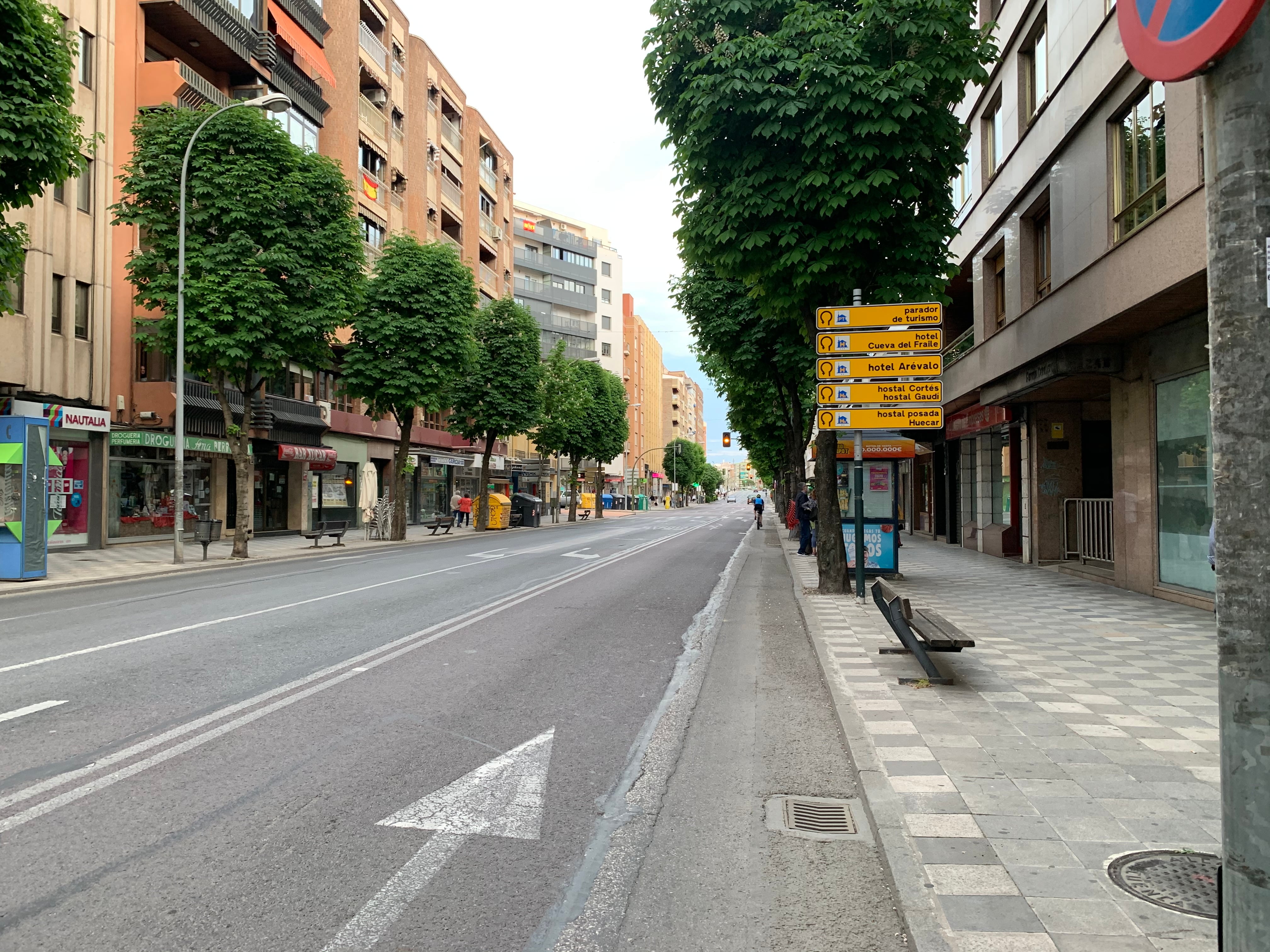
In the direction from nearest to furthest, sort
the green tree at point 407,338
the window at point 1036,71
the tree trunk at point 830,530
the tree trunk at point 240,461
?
1. the tree trunk at point 830,530
2. the window at point 1036,71
3. the tree trunk at point 240,461
4. the green tree at point 407,338

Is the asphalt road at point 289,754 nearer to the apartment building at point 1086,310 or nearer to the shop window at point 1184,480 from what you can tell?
the apartment building at point 1086,310

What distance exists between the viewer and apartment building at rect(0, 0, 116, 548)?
19766 millimetres

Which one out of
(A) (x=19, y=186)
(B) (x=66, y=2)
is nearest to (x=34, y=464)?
(A) (x=19, y=186)

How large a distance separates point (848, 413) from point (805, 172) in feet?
11.4

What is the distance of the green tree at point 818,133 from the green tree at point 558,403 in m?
33.4

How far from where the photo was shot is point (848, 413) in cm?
1265

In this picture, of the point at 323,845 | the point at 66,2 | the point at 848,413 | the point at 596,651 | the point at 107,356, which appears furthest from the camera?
the point at 107,356

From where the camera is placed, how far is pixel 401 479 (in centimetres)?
2944

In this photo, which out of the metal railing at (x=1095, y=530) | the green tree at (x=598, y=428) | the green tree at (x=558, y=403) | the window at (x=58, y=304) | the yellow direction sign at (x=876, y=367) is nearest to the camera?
the yellow direction sign at (x=876, y=367)

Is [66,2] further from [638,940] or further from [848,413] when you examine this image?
[638,940]

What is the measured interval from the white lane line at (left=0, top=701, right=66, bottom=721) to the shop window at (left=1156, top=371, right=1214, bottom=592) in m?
12.1

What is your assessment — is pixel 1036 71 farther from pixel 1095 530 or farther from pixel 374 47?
pixel 374 47

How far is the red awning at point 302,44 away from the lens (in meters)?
28.9

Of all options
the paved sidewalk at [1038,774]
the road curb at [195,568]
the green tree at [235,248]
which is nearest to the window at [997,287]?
the paved sidewalk at [1038,774]
